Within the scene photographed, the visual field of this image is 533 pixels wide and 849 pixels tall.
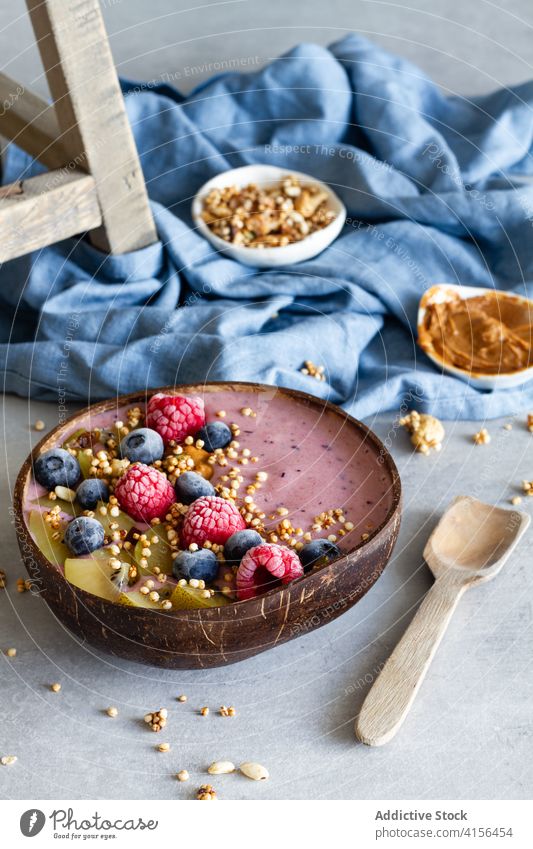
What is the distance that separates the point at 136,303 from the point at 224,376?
26 centimetres

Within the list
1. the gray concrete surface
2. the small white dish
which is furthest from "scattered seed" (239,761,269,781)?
the small white dish

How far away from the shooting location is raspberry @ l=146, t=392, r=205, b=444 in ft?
3.91

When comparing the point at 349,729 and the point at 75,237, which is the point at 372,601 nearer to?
the point at 349,729

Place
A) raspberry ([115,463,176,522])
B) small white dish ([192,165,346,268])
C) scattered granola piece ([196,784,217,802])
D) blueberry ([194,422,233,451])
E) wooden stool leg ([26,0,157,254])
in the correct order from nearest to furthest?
scattered granola piece ([196,784,217,802]) < raspberry ([115,463,176,522]) < blueberry ([194,422,233,451]) < wooden stool leg ([26,0,157,254]) < small white dish ([192,165,346,268])

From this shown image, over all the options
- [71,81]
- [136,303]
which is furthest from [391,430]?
[71,81]

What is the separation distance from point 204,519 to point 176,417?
0.58 feet

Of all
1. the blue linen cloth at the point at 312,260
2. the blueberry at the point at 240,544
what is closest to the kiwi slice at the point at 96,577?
the blueberry at the point at 240,544

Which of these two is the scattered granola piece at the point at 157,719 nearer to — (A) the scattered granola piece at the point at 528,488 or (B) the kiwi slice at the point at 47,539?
(B) the kiwi slice at the point at 47,539

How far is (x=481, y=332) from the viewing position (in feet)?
5.00

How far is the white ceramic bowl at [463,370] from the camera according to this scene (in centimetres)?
145

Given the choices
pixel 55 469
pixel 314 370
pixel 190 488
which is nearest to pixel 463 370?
pixel 314 370

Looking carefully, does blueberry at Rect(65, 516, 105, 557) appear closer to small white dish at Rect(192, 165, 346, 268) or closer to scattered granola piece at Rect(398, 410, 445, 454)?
scattered granola piece at Rect(398, 410, 445, 454)

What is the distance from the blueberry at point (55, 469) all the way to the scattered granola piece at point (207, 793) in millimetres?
362

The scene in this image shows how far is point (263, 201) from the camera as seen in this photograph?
171cm
